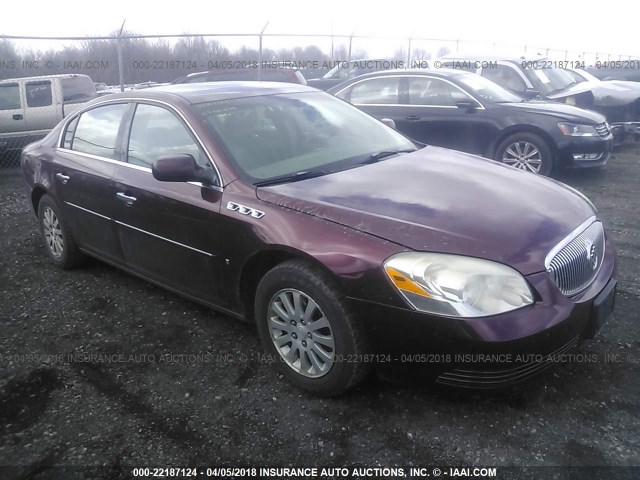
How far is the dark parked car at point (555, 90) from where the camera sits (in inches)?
381

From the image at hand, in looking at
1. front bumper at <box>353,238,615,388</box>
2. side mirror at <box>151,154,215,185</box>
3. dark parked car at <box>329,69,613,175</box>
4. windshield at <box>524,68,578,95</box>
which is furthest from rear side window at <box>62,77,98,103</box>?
front bumper at <box>353,238,615,388</box>

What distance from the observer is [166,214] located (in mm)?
3375

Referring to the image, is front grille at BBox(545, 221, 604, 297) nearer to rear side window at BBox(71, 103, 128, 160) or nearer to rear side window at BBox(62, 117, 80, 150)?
rear side window at BBox(71, 103, 128, 160)

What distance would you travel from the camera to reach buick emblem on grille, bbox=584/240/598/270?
276 cm

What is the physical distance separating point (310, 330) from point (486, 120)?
18.2ft

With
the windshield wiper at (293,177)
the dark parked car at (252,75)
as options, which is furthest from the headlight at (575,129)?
the dark parked car at (252,75)

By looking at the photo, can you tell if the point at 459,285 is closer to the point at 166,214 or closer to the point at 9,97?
the point at 166,214

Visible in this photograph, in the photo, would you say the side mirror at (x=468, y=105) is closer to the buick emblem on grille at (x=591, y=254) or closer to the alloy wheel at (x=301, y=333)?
the buick emblem on grille at (x=591, y=254)

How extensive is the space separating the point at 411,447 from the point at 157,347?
1751 mm

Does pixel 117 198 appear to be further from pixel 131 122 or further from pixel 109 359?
pixel 109 359

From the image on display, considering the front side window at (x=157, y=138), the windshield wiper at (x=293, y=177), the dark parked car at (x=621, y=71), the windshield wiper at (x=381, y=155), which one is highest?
the dark parked car at (x=621, y=71)

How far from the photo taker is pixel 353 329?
256 cm

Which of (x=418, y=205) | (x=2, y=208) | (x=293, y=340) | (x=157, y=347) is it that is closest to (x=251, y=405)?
(x=293, y=340)

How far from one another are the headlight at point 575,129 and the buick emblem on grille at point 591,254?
187 inches
